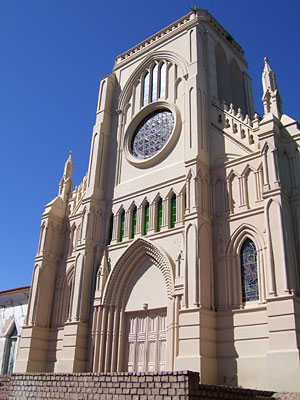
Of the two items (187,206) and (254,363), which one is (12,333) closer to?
(187,206)

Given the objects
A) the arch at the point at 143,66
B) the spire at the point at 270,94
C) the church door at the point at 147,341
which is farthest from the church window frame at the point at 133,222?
the spire at the point at 270,94

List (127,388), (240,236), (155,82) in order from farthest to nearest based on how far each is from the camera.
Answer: (155,82), (240,236), (127,388)

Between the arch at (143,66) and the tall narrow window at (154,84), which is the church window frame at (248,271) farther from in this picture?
the arch at (143,66)

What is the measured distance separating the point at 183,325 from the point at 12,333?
50.2 ft

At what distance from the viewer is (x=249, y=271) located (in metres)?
16.4

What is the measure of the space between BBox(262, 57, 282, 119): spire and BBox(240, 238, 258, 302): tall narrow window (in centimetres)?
558

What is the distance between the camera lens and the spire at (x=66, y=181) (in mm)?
26219

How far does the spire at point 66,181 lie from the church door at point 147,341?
383 inches

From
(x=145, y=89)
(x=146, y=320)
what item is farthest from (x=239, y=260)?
(x=145, y=89)

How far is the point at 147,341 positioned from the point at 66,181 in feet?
39.3

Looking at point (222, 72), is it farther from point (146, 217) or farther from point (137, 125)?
point (146, 217)

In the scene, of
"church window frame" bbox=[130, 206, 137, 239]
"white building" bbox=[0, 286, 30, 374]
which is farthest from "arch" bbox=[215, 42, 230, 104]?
"white building" bbox=[0, 286, 30, 374]

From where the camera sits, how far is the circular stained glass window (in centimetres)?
2230

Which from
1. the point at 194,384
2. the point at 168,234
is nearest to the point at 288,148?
the point at 168,234
